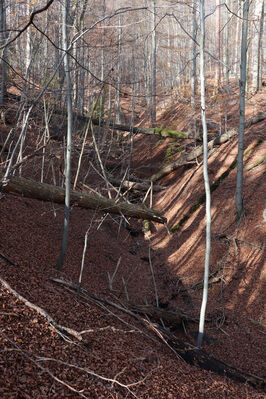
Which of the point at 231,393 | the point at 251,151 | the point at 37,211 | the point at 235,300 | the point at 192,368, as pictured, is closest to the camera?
the point at 231,393

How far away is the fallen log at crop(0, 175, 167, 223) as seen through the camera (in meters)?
7.14

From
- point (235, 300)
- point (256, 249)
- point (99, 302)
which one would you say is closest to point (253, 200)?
point (256, 249)

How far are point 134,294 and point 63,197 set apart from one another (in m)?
2.88

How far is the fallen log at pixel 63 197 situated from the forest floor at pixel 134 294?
2.18ft

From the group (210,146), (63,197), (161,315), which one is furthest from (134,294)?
(210,146)

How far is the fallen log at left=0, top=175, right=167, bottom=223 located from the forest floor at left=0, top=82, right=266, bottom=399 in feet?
2.18

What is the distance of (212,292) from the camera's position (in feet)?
26.9

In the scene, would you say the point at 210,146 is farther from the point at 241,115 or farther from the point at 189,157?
the point at 241,115

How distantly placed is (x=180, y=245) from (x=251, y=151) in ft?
14.9

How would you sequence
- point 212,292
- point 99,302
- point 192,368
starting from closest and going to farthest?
point 192,368 → point 99,302 → point 212,292

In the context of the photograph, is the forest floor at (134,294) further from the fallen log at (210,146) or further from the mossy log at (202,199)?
the fallen log at (210,146)

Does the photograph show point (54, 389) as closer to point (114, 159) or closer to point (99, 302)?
point (99, 302)

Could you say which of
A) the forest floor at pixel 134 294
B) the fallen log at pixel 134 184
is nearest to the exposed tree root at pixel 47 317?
the forest floor at pixel 134 294

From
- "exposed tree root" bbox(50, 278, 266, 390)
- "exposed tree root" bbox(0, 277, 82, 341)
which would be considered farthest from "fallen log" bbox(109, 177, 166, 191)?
"exposed tree root" bbox(0, 277, 82, 341)
